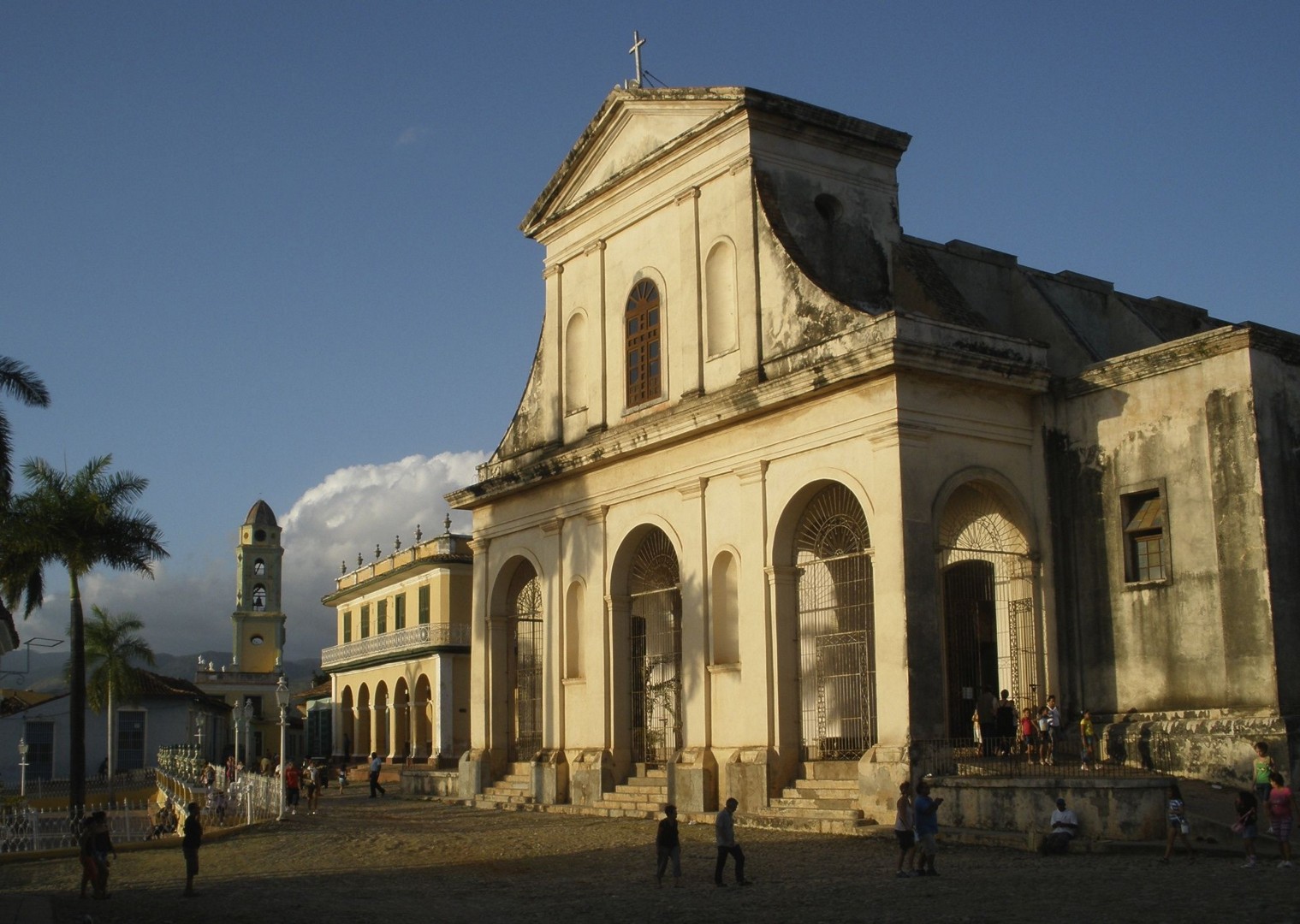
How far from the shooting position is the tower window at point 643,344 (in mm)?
23688

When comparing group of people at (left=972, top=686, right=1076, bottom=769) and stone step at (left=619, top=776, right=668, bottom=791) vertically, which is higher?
group of people at (left=972, top=686, right=1076, bottom=769)

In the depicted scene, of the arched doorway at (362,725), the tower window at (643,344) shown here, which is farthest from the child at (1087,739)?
the arched doorway at (362,725)

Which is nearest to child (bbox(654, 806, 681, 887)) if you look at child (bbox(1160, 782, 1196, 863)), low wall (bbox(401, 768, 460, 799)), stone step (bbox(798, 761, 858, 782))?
child (bbox(1160, 782, 1196, 863))

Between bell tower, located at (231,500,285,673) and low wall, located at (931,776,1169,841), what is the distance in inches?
2070

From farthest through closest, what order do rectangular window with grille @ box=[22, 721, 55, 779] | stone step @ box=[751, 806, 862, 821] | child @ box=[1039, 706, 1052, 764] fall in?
rectangular window with grille @ box=[22, 721, 55, 779] < child @ box=[1039, 706, 1052, 764] < stone step @ box=[751, 806, 862, 821]

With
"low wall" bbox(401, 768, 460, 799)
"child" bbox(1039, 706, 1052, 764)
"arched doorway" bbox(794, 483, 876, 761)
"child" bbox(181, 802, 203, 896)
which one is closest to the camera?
"child" bbox(181, 802, 203, 896)

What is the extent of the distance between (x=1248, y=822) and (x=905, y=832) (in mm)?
3197

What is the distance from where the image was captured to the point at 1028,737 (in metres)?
18.5

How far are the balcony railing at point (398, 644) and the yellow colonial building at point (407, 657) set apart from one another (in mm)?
27

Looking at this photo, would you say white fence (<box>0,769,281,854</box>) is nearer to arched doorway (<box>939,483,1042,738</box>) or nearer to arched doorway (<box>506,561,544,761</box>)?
arched doorway (<box>506,561,544,761</box>)

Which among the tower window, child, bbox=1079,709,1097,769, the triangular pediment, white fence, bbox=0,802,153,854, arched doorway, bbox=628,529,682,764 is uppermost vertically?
the triangular pediment

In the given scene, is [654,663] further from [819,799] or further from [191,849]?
[191,849]

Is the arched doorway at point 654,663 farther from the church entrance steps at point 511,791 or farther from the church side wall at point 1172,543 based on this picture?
the church side wall at point 1172,543

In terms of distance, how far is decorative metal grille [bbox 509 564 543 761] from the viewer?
27.3 meters
